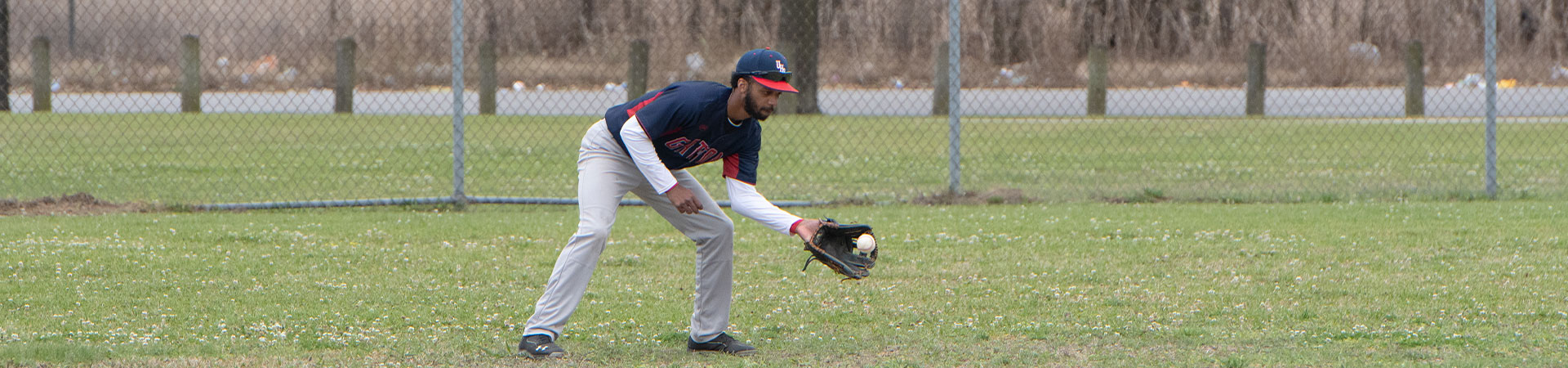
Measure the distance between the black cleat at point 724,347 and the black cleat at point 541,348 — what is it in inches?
20.7

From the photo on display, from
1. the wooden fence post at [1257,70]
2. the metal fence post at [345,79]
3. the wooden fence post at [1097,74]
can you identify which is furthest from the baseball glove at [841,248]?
the wooden fence post at [1257,70]

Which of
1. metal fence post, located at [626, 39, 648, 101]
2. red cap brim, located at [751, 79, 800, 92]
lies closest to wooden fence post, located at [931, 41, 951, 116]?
metal fence post, located at [626, 39, 648, 101]

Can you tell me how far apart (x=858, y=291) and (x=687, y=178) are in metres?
1.57

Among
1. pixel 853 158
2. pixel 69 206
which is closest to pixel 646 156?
pixel 69 206

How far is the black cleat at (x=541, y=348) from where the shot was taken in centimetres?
490

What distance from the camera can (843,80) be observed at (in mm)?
13086

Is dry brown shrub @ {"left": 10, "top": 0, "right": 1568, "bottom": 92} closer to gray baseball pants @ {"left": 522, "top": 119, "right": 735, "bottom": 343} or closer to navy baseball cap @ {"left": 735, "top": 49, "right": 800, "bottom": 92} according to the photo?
gray baseball pants @ {"left": 522, "top": 119, "right": 735, "bottom": 343}

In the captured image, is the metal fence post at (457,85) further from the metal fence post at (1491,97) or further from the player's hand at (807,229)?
the metal fence post at (1491,97)

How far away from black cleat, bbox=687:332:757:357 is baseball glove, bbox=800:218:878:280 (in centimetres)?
53

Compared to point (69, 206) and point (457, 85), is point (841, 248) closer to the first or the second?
point (457, 85)

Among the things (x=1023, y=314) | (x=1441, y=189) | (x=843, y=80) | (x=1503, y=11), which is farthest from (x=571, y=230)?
(x=1503, y=11)

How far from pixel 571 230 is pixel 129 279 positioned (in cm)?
278

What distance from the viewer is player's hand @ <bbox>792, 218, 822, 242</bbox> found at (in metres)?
4.75

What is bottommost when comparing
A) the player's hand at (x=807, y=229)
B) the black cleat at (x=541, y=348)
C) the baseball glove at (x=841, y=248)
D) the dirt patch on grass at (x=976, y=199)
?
the dirt patch on grass at (x=976, y=199)
